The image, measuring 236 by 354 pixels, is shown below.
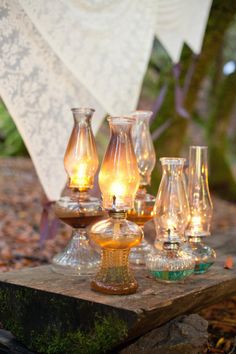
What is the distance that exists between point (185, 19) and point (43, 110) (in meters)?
1.30

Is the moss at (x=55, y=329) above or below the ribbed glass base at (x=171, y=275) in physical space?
below

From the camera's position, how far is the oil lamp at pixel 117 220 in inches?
72.9

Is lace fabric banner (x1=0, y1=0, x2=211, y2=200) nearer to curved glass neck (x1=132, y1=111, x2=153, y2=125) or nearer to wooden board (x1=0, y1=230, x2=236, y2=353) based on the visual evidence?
curved glass neck (x1=132, y1=111, x2=153, y2=125)

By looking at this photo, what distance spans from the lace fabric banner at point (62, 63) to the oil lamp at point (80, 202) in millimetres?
474

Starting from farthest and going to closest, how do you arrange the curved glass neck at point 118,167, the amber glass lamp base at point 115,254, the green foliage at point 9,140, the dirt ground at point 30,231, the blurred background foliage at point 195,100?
the green foliage at point 9,140 < the blurred background foliage at point 195,100 < the dirt ground at point 30,231 < the curved glass neck at point 118,167 < the amber glass lamp base at point 115,254

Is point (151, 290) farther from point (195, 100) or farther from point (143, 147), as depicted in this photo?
point (195, 100)

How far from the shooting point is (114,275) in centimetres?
186

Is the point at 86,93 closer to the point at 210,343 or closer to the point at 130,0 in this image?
the point at 130,0

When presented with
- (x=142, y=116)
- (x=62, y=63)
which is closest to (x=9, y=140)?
(x=62, y=63)

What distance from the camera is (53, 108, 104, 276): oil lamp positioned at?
217 cm

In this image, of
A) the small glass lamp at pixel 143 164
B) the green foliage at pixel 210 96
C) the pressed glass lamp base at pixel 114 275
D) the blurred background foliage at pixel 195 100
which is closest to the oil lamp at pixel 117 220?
the pressed glass lamp base at pixel 114 275

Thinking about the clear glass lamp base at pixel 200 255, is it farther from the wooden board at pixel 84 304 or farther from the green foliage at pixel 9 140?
the green foliage at pixel 9 140

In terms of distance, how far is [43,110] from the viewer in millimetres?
2740

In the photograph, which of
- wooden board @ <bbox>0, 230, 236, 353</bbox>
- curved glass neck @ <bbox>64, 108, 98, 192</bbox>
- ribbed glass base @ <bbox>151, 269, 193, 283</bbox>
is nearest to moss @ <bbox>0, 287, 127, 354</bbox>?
wooden board @ <bbox>0, 230, 236, 353</bbox>
